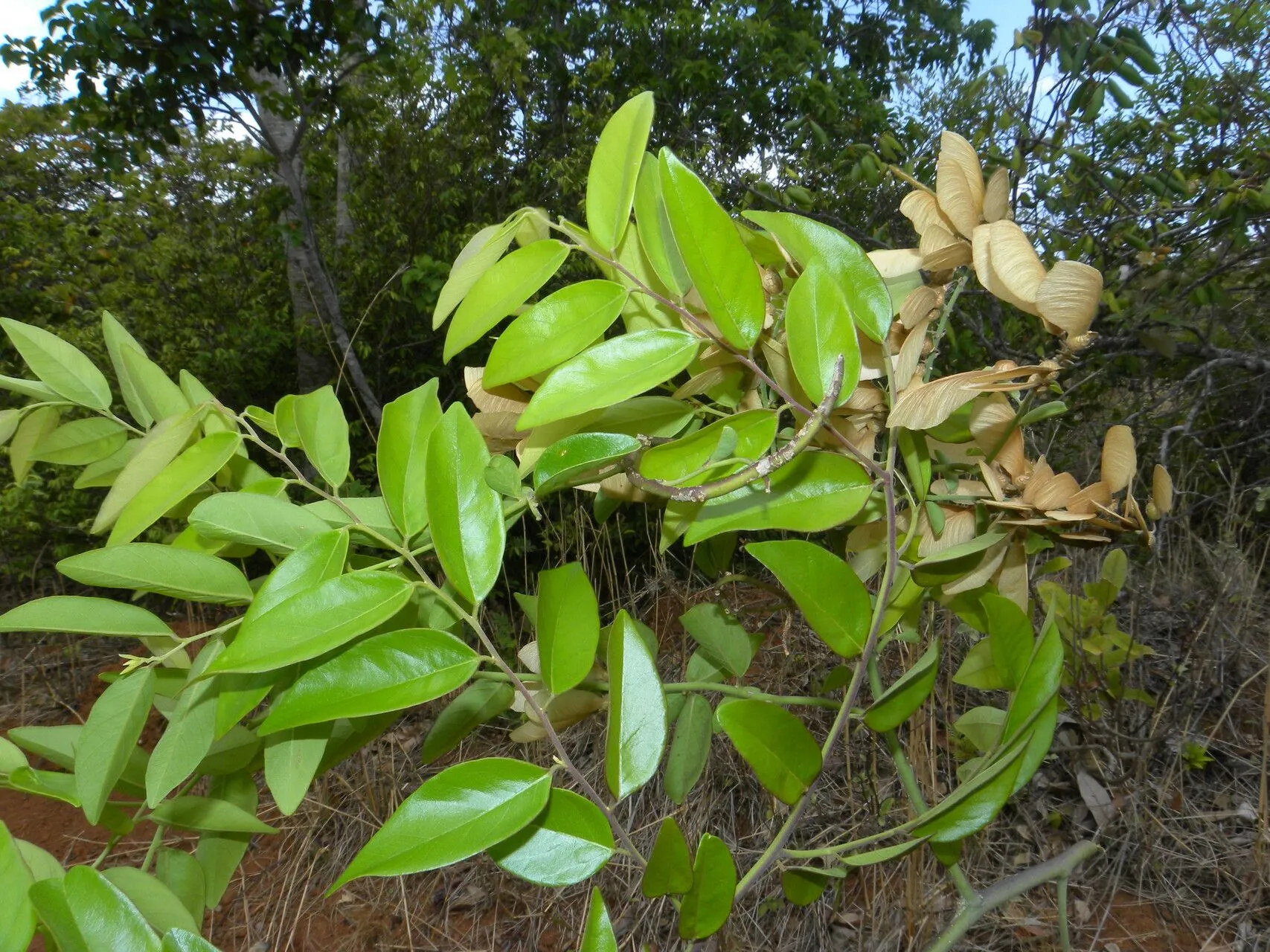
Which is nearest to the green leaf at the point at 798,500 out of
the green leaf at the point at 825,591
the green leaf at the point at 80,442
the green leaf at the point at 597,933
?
the green leaf at the point at 825,591

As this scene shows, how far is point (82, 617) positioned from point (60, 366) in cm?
14

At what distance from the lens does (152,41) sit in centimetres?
207

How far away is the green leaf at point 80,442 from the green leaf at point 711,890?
1.12 ft

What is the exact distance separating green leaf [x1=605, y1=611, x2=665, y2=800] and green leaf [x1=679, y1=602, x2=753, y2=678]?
0.18m

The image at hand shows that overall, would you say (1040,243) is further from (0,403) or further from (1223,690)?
(0,403)

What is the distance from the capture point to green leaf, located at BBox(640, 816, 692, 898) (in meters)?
0.25

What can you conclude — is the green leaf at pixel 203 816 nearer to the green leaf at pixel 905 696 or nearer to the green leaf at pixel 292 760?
the green leaf at pixel 292 760

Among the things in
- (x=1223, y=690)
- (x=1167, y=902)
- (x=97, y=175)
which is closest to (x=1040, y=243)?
(x=1223, y=690)

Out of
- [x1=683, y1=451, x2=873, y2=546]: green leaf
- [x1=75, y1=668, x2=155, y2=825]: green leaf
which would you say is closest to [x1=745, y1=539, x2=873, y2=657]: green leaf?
[x1=683, y1=451, x2=873, y2=546]: green leaf

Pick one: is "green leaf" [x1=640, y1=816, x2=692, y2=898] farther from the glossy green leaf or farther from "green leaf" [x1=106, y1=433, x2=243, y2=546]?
"green leaf" [x1=106, y1=433, x2=243, y2=546]

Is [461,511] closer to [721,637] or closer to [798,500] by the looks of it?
[798,500]

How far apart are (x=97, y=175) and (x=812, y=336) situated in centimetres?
403

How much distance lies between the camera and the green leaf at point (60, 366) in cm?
35

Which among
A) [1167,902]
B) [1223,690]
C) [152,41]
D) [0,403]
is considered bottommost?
[1167,902]
